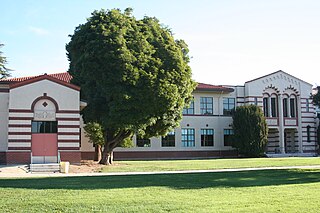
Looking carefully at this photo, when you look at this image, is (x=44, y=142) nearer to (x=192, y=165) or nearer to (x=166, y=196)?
(x=192, y=165)

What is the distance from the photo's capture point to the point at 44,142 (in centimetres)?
3284

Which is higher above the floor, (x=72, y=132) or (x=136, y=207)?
(x=72, y=132)

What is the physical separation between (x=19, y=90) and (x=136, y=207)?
23.4 metres

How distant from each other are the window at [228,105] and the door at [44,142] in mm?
26902

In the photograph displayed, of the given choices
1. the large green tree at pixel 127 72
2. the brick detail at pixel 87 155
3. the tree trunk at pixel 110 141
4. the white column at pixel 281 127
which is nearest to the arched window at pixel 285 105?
the white column at pixel 281 127

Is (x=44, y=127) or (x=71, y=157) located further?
(x=44, y=127)

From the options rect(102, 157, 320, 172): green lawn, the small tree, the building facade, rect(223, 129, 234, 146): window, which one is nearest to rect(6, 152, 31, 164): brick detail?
the building facade

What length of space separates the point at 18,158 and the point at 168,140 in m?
22.5

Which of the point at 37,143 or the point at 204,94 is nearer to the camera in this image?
the point at 37,143

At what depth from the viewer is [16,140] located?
32062 mm

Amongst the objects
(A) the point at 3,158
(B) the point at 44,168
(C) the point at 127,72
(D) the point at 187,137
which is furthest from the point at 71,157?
(D) the point at 187,137

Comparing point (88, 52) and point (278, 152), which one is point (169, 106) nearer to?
point (88, 52)

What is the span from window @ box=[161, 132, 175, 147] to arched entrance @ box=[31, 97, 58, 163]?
19.9m

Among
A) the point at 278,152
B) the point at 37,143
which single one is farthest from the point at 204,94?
the point at 37,143
